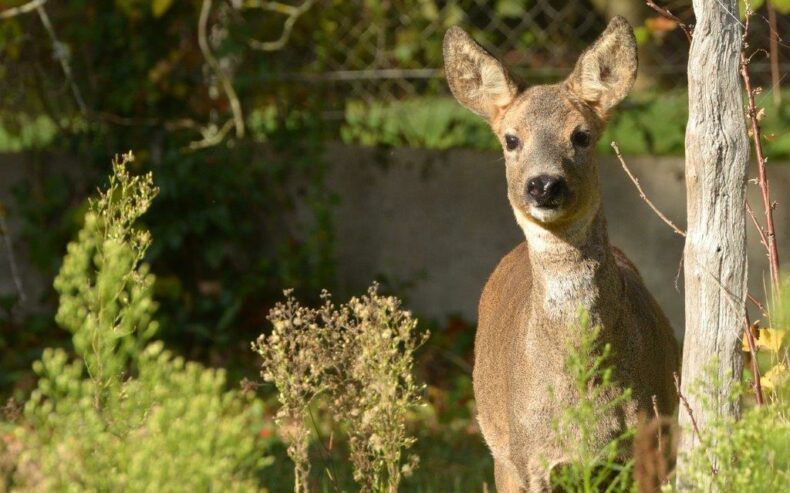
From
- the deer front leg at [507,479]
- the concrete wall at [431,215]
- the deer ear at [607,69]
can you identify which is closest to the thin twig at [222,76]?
the concrete wall at [431,215]

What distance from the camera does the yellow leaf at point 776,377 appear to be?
3784 millimetres

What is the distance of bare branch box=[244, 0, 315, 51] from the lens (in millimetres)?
8484

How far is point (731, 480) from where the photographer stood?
3119mm

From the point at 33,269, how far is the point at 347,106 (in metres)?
2.08

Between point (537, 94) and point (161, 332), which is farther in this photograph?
point (161, 332)

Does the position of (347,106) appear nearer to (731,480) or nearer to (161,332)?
(161,332)

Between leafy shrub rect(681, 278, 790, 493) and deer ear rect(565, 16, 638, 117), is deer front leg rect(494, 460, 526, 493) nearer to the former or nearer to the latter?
leafy shrub rect(681, 278, 790, 493)

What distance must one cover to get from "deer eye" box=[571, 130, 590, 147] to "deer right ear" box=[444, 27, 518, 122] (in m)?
0.35

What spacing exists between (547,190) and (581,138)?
35 centimetres

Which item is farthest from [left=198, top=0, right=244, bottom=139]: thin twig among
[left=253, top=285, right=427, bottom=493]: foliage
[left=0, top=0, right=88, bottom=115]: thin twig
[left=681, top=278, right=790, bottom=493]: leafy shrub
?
[left=681, top=278, right=790, bottom=493]: leafy shrub

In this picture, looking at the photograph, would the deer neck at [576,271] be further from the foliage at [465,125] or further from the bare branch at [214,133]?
the bare branch at [214,133]

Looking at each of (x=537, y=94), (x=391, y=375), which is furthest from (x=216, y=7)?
(x=391, y=375)

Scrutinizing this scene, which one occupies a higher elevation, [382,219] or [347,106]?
[347,106]

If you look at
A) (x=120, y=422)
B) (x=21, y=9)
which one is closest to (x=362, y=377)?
(x=120, y=422)
